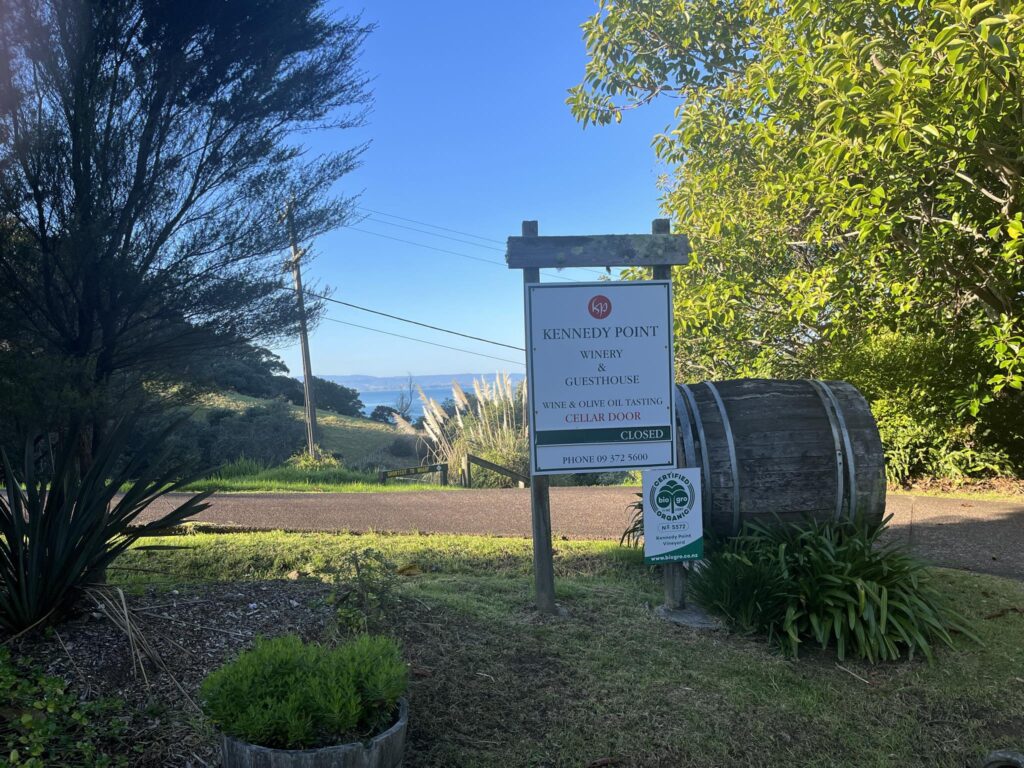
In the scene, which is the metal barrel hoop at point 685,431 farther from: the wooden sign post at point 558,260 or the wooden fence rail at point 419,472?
the wooden fence rail at point 419,472

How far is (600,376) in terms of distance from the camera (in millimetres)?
4613

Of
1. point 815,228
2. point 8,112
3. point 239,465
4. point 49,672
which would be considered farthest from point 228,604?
point 239,465

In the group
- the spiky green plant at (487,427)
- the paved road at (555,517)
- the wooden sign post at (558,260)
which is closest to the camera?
the wooden sign post at (558,260)

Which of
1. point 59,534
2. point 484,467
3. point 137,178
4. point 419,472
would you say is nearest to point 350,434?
point 419,472

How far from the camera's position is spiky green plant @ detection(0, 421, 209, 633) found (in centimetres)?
328

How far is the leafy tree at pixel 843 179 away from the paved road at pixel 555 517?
141cm

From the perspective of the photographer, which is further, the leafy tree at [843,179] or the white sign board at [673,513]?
the leafy tree at [843,179]

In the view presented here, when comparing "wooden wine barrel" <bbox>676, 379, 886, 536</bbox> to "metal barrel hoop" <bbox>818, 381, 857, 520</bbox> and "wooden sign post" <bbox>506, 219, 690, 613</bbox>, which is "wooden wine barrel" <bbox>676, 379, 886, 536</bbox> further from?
"wooden sign post" <bbox>506, 219, 690, 613</bbox>

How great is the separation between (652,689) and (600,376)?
1.83 m

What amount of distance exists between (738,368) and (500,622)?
23.9 ft

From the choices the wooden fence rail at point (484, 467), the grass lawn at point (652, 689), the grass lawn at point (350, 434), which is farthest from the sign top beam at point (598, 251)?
the grass lawn at point (350, 434)

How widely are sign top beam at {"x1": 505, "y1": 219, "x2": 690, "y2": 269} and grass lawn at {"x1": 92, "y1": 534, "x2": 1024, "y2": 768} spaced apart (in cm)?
209

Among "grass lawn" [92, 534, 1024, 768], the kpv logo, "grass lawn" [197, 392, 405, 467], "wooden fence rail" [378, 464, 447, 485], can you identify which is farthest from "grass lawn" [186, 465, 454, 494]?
the kpv logo

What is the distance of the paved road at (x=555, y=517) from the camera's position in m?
6.72
